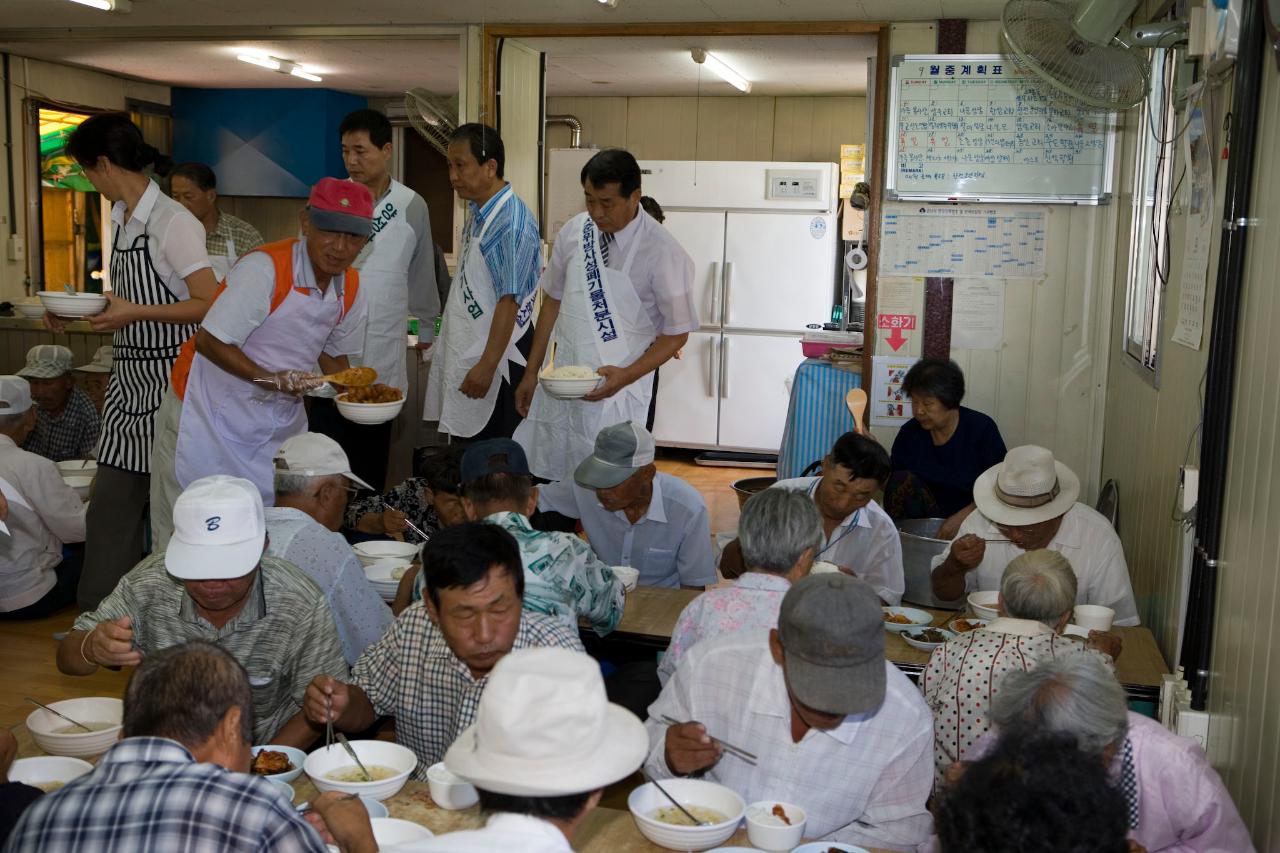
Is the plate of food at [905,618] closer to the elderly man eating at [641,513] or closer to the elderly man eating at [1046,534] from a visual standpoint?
the elderly man eating at [1046,534]

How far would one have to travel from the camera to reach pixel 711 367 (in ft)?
30.5

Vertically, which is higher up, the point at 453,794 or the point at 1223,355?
the point at 1223,355

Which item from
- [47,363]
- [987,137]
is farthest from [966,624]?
[47,363]

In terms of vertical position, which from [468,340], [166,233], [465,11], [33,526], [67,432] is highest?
[465,11]

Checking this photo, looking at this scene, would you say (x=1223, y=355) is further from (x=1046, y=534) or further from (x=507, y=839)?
(x=507, y=839)

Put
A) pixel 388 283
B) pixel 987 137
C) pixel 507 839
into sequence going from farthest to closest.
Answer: pixel 987 137 → pixel 388 283 → pixel 507 839

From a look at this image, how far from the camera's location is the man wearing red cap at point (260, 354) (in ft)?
12.5

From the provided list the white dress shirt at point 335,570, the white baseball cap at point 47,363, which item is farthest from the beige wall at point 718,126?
the white dress shirt at point 335,570

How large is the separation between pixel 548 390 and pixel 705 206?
4.87 metres

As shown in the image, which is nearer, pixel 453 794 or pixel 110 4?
pixel 453 794

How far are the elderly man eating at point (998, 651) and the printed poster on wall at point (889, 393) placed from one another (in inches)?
121

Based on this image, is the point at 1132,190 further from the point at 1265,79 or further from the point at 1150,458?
the point at 1265,79

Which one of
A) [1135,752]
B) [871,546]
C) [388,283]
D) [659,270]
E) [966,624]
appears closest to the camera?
[1135,752]

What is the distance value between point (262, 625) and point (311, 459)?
784mm
